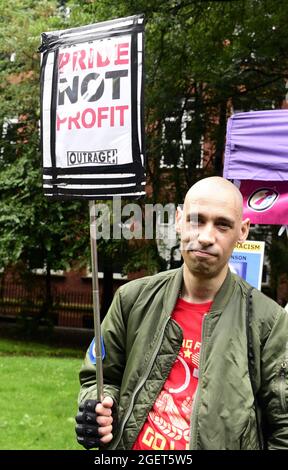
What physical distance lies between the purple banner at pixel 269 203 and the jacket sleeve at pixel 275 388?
2572 millimetres

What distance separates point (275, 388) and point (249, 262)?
7.70 feet

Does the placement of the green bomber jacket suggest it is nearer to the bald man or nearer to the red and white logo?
the bald man

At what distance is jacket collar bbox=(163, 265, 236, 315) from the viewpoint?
212cm

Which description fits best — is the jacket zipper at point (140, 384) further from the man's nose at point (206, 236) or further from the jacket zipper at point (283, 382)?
the jacket zipper at point (283, 382)

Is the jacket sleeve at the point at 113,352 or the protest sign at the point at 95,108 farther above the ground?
the protest sign at the point at 95,108

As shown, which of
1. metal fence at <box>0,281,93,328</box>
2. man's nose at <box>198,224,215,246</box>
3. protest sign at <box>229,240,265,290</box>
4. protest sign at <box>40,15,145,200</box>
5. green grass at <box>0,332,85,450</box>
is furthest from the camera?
metal fence at <box>0,281,93,328</box>

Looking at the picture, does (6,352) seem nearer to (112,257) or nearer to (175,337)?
(112,257)

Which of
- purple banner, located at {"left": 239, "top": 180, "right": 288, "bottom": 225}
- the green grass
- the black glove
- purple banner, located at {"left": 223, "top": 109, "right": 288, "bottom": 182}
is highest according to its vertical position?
purple banner, located at {"left": 223, "top": 109, "right": 288, "bottom": 182}

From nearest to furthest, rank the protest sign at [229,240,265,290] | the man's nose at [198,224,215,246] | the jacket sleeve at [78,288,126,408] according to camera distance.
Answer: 1. the man's nose at [198,224,215,246]
2. the jacket sleeve at [78,288,126,408]
3. the protest sign at [229,240,265,290]

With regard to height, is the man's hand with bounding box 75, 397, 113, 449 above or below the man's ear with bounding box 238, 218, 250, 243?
below

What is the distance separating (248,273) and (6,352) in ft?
33.6

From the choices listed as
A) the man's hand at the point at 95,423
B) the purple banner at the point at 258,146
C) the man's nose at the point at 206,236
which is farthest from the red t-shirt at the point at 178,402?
the purple banner at the point at 258,146

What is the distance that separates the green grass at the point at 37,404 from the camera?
5.78 m

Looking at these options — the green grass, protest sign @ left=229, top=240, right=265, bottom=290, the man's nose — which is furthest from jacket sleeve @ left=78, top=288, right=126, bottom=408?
the green grass
